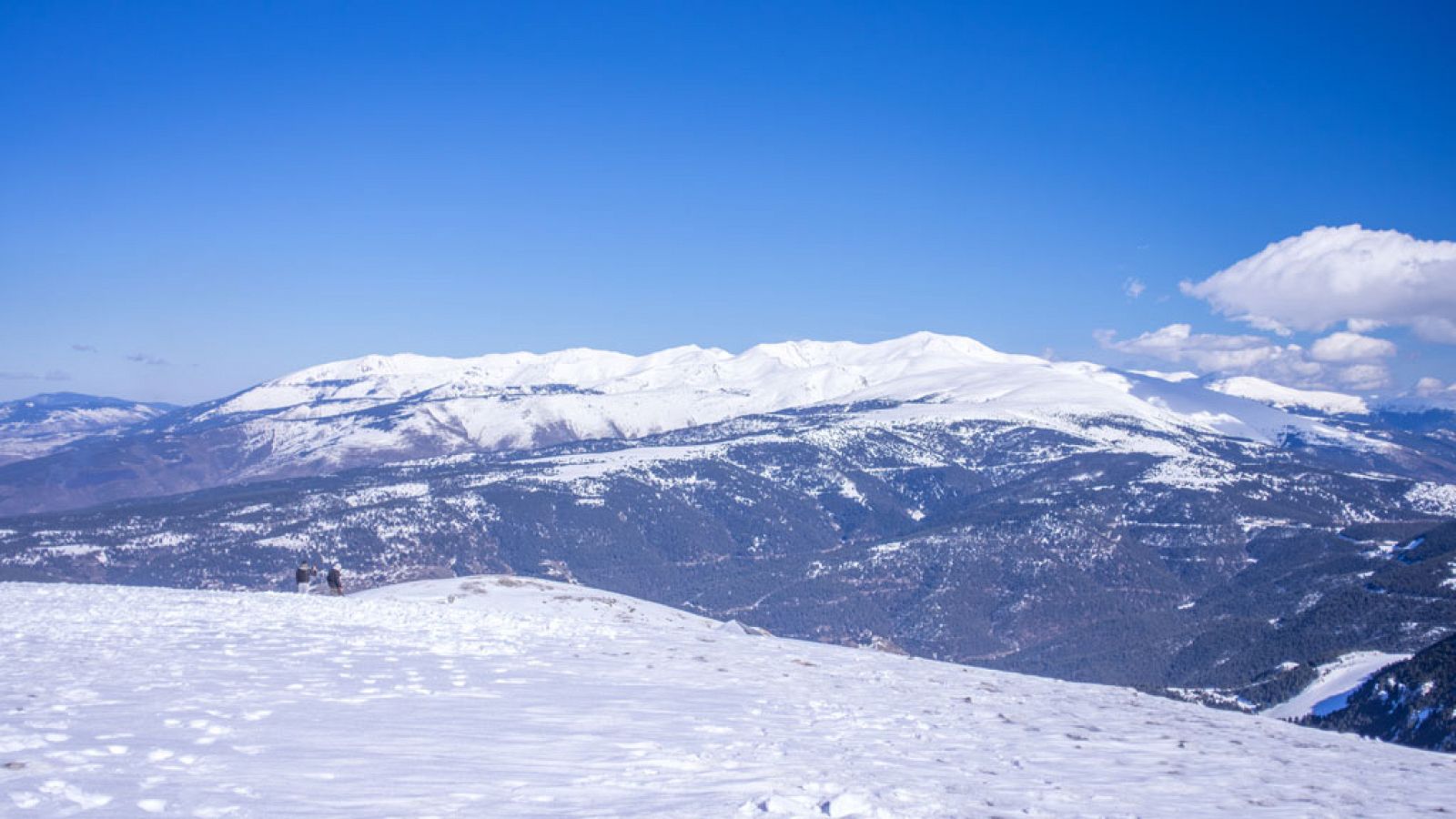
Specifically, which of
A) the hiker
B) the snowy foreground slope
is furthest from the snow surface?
the hiker

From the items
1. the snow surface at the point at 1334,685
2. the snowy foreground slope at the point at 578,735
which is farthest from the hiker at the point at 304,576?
the snow surface at the point at 1334,685

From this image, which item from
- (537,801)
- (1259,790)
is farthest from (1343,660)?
(537,801)

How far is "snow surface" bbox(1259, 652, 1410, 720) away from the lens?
379ft

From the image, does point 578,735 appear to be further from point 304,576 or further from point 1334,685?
point 1334,685

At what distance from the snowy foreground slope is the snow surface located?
10538 cm

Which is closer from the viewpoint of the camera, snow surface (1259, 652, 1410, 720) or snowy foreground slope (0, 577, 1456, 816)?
snowy foreground slope (0, 577, 1456, 816)

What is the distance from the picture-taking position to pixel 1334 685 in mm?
125625

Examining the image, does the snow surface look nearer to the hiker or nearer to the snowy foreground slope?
the snowy foreground slope

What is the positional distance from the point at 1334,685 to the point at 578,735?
13623 centimetres

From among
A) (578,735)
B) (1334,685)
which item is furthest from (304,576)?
(1334,685)

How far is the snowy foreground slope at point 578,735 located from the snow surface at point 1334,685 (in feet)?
346

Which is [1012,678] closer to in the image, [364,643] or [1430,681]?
[364,643]

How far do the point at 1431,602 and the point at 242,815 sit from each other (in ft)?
755

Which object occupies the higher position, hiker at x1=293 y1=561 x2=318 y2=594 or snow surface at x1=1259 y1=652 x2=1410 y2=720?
hiker at x1=293 y1=561 x2=318 y2=594
